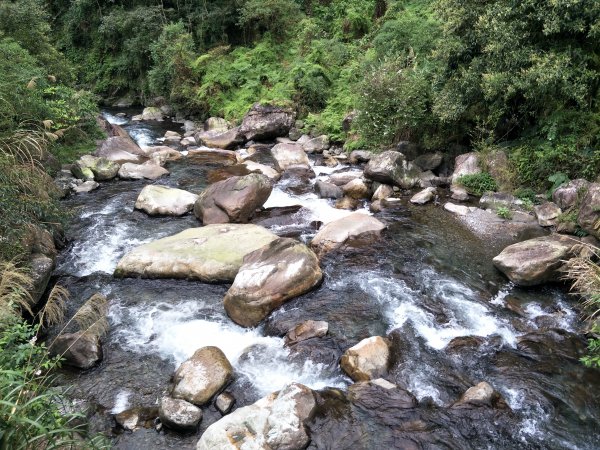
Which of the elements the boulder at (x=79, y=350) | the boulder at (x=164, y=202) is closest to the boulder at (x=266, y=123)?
the boulder at (x=164, y=202)

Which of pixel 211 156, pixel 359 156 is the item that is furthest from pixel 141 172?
pixel 359 156

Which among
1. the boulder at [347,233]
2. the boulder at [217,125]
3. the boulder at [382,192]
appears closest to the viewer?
the boulder at [347,233]

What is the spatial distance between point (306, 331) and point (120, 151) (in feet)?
37.4

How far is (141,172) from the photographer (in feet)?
45.9

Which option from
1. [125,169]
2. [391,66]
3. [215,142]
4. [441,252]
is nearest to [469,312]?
[441,252]

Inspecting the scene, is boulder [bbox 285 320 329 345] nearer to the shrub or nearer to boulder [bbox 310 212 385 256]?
boulder [bbox 310 212 385 256]

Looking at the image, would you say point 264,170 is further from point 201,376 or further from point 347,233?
point 201,376

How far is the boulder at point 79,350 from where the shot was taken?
634 cm

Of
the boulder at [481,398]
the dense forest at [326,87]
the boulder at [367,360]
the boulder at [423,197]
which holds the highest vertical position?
the dense forest at [326,87]

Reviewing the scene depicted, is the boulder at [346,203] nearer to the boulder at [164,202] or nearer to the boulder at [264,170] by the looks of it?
the boulder at [264,170]

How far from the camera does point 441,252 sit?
9.33 m

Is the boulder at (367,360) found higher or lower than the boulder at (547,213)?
higher

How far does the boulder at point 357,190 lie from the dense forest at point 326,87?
233 centimetres

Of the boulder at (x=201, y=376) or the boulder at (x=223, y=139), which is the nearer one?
the boulder at (x=201, y=376)
